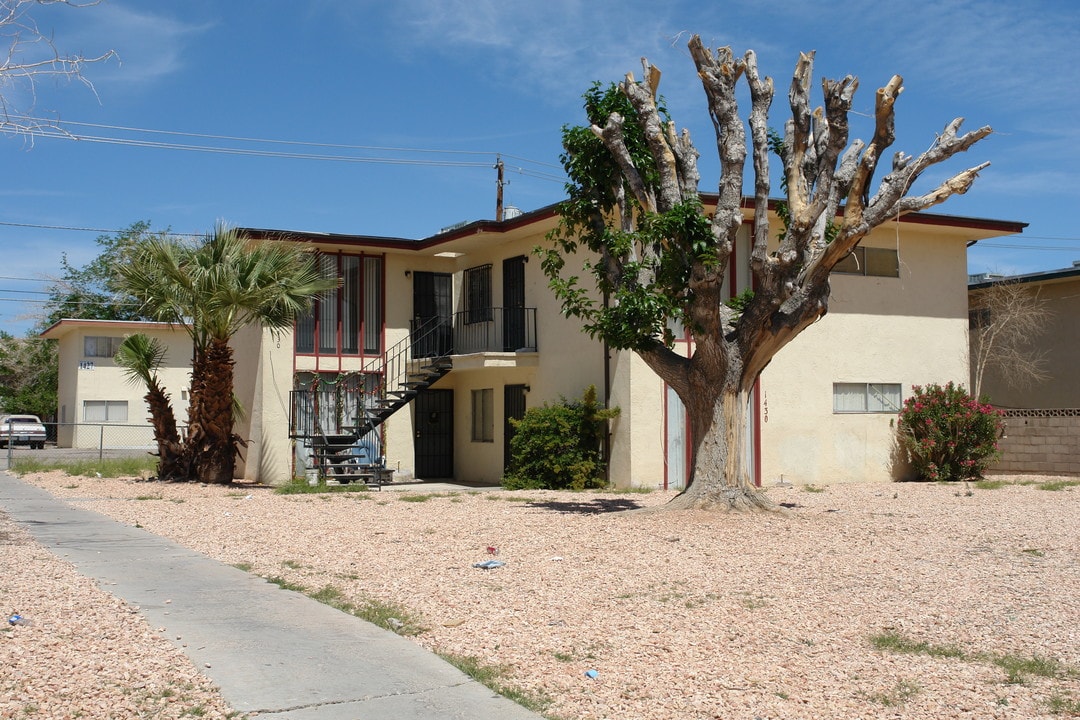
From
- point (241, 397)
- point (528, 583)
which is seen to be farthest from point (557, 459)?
point (528, 583)

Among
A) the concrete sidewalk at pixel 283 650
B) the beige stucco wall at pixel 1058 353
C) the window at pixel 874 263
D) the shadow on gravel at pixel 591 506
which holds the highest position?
the window at pixel 874 263

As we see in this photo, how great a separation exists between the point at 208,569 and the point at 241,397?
14.7 m

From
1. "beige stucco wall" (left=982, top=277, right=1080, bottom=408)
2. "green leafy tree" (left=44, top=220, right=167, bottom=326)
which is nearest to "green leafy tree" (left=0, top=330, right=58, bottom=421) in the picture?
"green leafy tree" (left=44, top=220, right=167, bottom=326)

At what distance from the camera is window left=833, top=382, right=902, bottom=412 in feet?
71.8

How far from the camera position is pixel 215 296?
66.6 ft

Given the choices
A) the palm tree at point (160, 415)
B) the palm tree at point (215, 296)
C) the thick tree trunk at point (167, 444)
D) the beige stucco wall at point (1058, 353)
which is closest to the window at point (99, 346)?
the palm tree at point (160, 415)

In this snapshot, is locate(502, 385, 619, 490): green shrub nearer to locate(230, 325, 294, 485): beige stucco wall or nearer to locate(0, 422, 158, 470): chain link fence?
locate(230, 325, 294, 485): beige stucco wall

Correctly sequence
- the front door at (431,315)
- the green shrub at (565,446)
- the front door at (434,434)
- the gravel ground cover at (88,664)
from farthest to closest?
1. the front door at (434,434)
2. the front door at (431,315)
3. the green shrub at (565,446)
4. the gravel ground cover at (88,664)

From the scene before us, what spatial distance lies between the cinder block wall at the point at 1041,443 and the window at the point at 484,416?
10901 millimetres

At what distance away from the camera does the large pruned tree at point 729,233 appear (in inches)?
520

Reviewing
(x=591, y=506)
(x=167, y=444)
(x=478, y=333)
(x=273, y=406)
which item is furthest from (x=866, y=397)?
(x=167, y=444)

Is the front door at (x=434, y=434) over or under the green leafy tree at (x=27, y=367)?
→ under

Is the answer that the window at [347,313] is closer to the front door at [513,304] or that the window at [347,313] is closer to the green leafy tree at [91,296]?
the front door at [513,304]

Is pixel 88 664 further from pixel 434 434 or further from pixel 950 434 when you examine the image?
pixel 950 434
